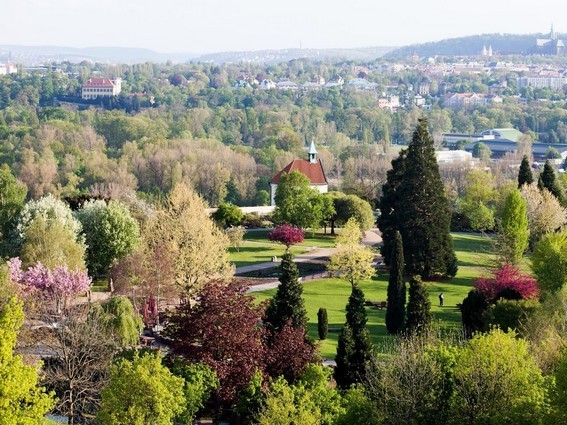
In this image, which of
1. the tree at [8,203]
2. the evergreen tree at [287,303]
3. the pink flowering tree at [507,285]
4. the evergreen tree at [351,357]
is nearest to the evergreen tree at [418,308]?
the evergreen tree at [287,303]

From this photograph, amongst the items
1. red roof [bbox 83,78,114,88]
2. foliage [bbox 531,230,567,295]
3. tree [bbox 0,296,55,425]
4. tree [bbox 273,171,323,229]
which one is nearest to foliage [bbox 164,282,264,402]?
tree [bbox 0,296,55,425]

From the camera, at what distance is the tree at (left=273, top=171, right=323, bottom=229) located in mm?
59469

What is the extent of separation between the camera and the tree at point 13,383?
20.7 metres

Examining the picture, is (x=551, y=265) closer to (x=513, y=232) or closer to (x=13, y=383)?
(x=513, y=232)

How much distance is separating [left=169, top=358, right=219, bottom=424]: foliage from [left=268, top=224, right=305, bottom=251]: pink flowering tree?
25.7 m

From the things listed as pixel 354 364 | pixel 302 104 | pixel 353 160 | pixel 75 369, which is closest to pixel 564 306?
pixel 354 364

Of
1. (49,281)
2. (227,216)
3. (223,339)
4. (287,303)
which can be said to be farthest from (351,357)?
(227,216)

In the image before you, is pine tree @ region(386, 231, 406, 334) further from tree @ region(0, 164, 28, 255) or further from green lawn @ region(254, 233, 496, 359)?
tree @ region(0, 164, 28, 255)

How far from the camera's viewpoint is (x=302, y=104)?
19462 centimetres

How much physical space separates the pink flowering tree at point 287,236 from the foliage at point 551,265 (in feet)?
52.4

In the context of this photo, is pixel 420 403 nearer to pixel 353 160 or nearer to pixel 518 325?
pixel 518 325

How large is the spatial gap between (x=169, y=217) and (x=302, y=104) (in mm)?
148214

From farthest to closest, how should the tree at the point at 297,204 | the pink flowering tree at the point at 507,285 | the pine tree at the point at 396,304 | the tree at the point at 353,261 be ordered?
the tree at the point at 297,204
the tree at the point at 353,261
the pink flowering tree at the point at 507,285
the pine tree at the point at 396,304

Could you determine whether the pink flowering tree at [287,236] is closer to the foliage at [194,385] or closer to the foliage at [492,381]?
the foliage at [194,385]
